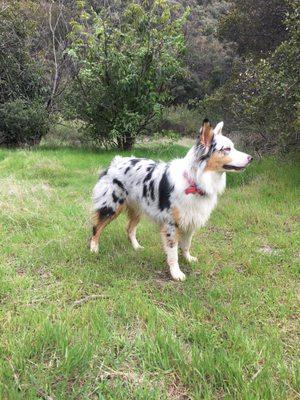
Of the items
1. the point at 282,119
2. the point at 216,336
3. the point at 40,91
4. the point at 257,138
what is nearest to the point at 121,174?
the point at 216,336

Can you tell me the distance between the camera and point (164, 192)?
4480mm

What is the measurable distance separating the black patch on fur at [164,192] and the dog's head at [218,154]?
53cm

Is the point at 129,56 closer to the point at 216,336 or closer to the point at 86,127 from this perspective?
the point at 86,127

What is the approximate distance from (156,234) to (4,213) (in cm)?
234

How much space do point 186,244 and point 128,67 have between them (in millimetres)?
8686

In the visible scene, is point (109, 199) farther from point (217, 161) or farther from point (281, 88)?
point (281, 88)

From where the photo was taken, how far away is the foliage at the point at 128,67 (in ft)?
39.2

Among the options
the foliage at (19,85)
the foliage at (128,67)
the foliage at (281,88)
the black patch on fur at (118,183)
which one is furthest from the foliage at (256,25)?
the black patch on fur at (118,183)

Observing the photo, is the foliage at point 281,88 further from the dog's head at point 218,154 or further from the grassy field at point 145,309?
the dog's head at point 218,154

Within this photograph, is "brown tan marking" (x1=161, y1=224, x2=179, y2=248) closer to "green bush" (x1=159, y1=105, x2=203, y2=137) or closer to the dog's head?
the dog's head

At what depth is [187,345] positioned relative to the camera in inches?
116

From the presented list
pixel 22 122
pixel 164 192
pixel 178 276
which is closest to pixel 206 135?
pixel 164 192

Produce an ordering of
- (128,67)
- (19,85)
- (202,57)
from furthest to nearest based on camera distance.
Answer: (202,57) < (19,85) < (128,67)

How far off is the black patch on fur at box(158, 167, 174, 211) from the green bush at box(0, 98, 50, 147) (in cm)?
1060
